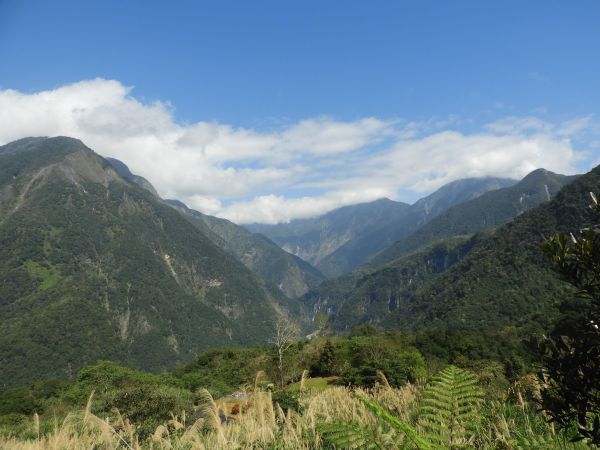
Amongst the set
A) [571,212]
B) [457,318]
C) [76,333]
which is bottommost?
[457,318]

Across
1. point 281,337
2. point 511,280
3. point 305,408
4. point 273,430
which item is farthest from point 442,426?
point 511,280

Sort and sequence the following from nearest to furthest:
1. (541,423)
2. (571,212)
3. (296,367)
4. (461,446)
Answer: (461,446) < (541,423) < (296,367) < (571,212)

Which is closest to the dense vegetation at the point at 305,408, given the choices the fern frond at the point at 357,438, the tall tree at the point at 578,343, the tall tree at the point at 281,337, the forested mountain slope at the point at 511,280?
the fern frond at the point at 357,438

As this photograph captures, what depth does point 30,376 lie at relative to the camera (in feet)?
486

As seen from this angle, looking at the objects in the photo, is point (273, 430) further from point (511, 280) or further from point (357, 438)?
point (511, 280)

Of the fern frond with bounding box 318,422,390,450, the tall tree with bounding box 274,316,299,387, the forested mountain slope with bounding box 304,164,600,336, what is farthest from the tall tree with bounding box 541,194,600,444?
the forested mountain slope with bounding box 304,164,600,336

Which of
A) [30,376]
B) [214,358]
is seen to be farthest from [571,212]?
[30,376]

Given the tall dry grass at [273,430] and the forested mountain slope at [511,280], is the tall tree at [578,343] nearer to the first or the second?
the tall dry grass at [273,430]

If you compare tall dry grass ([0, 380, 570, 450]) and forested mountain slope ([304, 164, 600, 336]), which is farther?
forested mountain slope ([304, 164, 600, 336])

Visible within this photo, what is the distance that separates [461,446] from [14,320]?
229062mm

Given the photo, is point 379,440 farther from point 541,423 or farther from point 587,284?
point 541,423

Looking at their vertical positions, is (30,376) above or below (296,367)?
below

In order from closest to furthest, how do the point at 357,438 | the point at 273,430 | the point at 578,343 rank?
1. the point at 357,438
2. the point at 578,343
3. the point at 273,430

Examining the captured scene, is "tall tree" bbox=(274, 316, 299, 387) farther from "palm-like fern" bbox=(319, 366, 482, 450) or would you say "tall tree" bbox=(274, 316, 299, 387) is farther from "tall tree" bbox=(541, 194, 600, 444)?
"tall tree" bbox=(541, 194, 600, 444)
